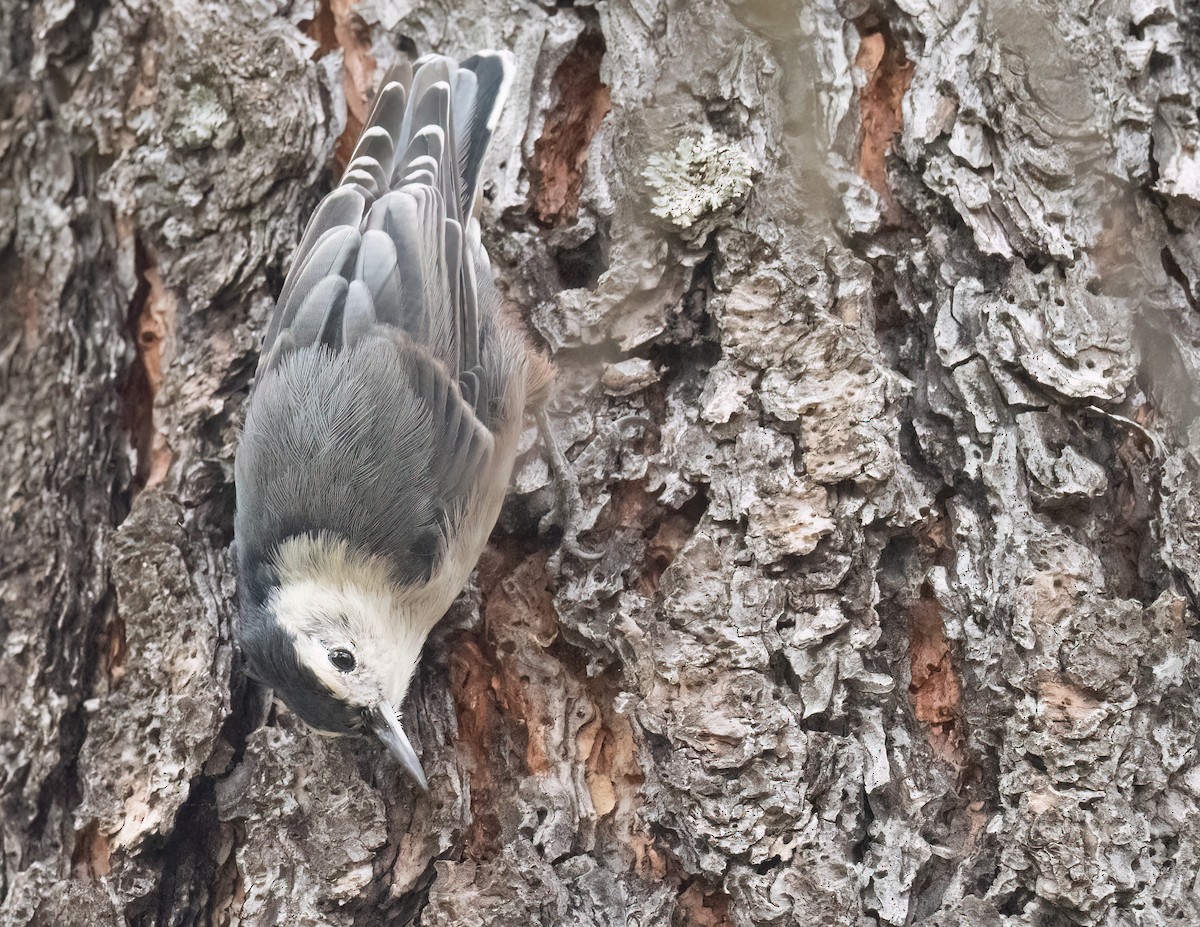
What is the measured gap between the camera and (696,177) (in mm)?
1979

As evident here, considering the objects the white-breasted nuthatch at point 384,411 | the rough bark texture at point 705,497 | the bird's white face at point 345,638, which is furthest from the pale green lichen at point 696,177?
the bird's white face at point 345,638

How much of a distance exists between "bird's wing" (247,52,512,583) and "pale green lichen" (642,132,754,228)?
424mm

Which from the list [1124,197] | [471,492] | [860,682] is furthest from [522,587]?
[1124,197]

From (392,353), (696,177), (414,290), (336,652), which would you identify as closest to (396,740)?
(336,652)

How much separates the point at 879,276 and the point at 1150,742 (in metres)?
0.86

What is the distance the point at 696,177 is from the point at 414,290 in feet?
2.15

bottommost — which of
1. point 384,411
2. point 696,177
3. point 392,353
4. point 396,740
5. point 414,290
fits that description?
point 396,740

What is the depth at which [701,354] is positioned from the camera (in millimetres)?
1992

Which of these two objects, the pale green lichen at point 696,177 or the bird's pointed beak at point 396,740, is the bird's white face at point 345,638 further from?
the pale green lichen at point 696,177

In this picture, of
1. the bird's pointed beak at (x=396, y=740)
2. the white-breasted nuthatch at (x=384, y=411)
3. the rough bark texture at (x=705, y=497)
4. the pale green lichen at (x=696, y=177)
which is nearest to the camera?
the rough bark texture at (x=705, y=497)

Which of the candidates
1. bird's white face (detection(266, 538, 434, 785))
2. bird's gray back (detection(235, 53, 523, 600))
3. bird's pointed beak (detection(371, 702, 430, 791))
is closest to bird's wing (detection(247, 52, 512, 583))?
bird's gray back (detection(235, 53, 523, 600))

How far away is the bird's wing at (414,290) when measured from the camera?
2156 mm

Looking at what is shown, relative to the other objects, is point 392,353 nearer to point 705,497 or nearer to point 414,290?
point 414,290

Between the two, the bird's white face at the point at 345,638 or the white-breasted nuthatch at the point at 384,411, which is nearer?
the bird's white face at the point at 345,638
